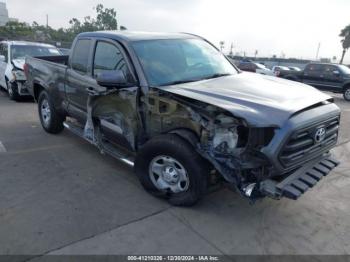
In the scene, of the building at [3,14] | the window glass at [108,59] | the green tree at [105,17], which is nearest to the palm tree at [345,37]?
the green tree at [105,17]

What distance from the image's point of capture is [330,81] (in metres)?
15.5

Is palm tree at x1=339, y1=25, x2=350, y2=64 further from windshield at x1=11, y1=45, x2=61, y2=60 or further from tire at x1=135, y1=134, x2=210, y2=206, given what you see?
tire at x1=135, y1=134, x2=210, y2=206

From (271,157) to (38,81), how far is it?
5175 millimetres

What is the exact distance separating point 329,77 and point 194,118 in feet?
46.8

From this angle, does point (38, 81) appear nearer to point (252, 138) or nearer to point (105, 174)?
point (105, 174)

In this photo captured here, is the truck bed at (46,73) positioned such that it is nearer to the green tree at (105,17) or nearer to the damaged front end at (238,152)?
the damaged front end at (238,152)

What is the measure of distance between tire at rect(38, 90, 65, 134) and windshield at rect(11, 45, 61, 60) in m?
4.16

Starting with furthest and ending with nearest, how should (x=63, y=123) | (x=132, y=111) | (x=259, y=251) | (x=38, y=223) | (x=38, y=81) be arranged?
(x=38, y=81) → (x=63, y=123) → (x=132, y=111) → (x=38, y=223) → (x=259, y=251)

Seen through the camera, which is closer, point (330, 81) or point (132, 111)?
point (132, 111)

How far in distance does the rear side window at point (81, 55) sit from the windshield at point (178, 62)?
111 centimetres

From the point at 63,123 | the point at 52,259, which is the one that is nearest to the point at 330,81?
the point at 63,123

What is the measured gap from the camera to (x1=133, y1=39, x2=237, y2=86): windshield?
4.00 m

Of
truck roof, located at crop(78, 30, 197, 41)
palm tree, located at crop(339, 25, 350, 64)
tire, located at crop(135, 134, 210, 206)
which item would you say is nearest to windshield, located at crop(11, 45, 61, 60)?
truck roof, located at crop(78, 30, 197, 41)

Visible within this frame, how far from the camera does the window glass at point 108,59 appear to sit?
424 centimetres
